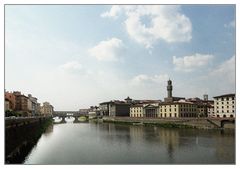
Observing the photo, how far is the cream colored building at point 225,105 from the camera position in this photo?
2156 inches

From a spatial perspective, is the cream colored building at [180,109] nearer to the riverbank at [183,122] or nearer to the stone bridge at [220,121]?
the riverbank at [183,122]

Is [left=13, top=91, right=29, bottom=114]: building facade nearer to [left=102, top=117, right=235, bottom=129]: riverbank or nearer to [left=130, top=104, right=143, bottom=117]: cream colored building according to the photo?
[left=102, top=117, right=235, bottom=129]: riverbank

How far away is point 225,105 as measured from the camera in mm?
56531

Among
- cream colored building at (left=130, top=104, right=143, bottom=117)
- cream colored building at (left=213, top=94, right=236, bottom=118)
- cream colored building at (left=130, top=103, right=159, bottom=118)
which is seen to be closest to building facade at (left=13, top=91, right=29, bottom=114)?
cream colored building at (left=130, top=103, right=159, bottom=118)

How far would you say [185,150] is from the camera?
28156 millimetres

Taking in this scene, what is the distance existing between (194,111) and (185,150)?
47.8 m

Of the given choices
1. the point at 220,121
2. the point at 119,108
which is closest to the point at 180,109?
the point at 220,121

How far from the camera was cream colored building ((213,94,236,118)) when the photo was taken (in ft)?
180

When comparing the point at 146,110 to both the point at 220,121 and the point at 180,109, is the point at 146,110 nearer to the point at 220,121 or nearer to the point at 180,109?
the point at 180,109

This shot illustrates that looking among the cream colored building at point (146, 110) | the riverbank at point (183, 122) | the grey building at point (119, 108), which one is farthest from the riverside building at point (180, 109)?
the grey building at point (119, 108)

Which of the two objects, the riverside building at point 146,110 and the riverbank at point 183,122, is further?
the riverside building at point 146,110

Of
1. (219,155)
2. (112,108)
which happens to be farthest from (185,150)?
(112,108)

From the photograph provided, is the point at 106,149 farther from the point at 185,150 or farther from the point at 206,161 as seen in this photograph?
the point at 206,161
